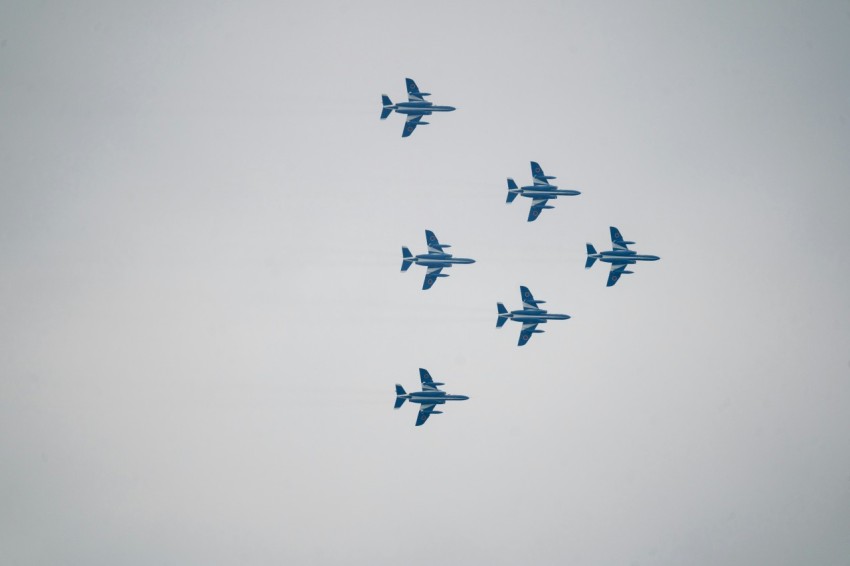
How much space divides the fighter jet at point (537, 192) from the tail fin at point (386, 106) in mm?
17777

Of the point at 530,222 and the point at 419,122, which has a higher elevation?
the point at 419,122

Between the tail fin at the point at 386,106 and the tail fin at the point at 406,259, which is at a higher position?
the tail fin at the point at 386,106

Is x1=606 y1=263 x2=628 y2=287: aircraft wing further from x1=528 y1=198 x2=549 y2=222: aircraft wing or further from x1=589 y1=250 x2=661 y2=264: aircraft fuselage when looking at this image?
x1=528 y1=198 x2=549 y2=222: aircraft wing

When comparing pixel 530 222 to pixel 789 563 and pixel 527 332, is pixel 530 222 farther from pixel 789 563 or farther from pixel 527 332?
pixel 789 563

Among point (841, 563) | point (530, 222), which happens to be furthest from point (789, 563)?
point (530, 222)

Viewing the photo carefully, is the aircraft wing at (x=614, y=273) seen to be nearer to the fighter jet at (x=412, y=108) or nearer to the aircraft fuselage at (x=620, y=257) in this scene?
the aircraft fuselage at (x=620, y=257)

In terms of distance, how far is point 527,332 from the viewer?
126 meters

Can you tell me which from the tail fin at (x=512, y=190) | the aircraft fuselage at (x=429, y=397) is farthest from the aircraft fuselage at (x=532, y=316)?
the tail fin at (x=512, y=190)

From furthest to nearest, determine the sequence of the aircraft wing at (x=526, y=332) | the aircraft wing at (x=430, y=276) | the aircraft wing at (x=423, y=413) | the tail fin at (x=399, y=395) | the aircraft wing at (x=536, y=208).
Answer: the aircraft wing at (x=536, y=208) < the aircraft wing at (x=526, y=332) < the aircraft wing at (x=430, y=276) < the aircraft wing at (x=423, y=413) < the tail fin at (x=399, y=395)

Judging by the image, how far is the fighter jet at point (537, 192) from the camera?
125m

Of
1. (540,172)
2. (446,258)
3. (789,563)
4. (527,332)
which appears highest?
(540,172)

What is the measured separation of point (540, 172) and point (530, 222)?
6.64 metres

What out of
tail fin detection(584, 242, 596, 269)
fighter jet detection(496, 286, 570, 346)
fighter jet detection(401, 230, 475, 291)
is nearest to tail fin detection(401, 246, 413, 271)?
fighter jet detection(401, 230, 475, 291)

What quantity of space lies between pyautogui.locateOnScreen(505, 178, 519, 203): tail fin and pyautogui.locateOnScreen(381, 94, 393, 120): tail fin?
1778cm
